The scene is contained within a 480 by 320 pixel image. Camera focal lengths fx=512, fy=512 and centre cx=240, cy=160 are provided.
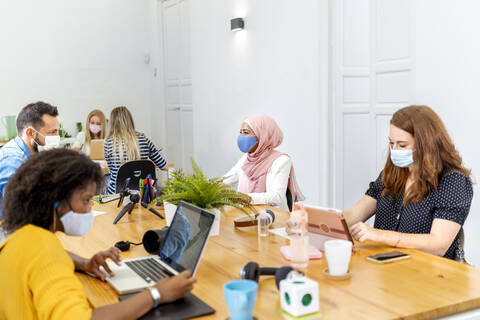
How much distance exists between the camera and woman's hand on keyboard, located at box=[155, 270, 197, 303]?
1.39 metres

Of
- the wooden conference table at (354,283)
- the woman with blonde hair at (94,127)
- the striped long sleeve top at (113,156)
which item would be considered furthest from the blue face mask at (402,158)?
the woman with blonde hair at (94,127)

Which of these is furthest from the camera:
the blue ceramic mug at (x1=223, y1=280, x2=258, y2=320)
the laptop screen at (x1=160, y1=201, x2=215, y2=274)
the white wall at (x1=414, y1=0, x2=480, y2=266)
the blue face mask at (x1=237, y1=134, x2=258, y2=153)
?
the blue face mask at (x1=237, y1=134, x2=258, y2=153)

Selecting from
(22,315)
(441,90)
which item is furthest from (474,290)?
(441,90)

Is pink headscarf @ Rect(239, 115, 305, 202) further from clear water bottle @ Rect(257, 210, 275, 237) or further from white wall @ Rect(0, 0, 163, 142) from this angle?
white wall @ Rect(0, 0, 163, 142)

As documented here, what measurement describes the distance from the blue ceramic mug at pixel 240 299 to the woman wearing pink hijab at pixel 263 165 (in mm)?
1984

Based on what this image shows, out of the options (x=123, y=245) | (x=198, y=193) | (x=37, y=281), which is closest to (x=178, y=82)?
(x=198, y=193)

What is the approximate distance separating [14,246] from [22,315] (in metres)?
0.18

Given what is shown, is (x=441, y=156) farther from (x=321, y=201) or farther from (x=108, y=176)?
(x=108, y=176)

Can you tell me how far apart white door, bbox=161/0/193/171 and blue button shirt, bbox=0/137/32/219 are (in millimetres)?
3696

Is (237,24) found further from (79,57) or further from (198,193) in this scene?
(198,193)

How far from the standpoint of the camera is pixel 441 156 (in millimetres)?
2143

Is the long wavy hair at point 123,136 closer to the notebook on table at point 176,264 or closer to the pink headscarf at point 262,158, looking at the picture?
the pink headscarf at point 262,158

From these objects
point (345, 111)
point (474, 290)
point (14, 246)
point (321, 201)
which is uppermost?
point (345, 111)

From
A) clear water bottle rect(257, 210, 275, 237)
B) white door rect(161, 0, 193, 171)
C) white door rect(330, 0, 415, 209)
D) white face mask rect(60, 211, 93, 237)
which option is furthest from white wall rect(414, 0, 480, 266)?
white door rect(161, 0, 193, 171)
